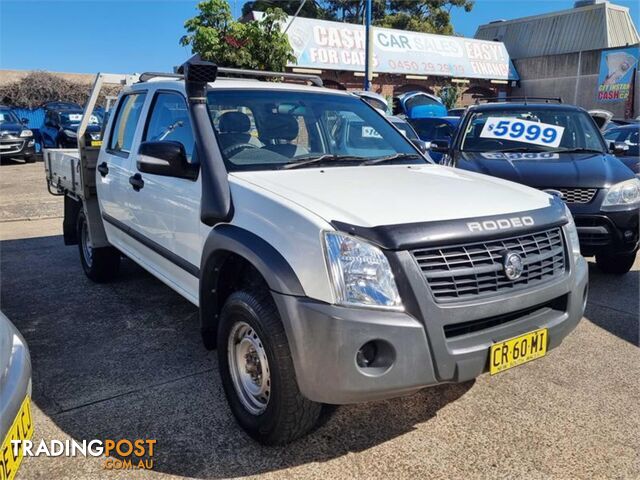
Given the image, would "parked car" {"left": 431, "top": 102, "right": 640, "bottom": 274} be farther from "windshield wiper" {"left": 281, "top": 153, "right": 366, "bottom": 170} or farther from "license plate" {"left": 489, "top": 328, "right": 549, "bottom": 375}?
"license plate" {"left": 489, "top": 328, "right": 549, "bottom": 375}

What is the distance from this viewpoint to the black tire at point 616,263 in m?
5.41

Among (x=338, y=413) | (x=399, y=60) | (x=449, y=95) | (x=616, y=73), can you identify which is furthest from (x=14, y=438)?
(x=616, y=73)

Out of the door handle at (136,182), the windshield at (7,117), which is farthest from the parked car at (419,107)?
the door handle at (136,182)

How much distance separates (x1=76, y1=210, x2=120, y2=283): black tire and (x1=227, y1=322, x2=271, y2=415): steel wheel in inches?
120

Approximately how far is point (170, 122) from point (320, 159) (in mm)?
1157

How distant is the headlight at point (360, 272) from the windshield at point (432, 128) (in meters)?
10.6

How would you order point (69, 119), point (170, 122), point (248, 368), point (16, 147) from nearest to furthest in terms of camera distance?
point (248, 368), point (170, 122), point (16, 147), point (69, 119)

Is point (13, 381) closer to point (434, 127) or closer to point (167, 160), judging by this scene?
point (167, 160)

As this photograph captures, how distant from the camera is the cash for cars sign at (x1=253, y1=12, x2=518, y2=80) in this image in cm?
2055

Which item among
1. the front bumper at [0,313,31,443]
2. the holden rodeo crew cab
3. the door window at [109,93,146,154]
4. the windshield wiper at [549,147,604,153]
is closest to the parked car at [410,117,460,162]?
the windshield wiper at [549,147,604,153]

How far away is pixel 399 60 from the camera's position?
914 inches

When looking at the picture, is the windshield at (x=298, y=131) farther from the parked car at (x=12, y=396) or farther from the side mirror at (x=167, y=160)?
the parked car at (x=12, y=396)

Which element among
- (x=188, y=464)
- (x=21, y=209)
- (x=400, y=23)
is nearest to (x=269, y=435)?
(x=188, y=464)

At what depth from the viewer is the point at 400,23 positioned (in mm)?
38438
